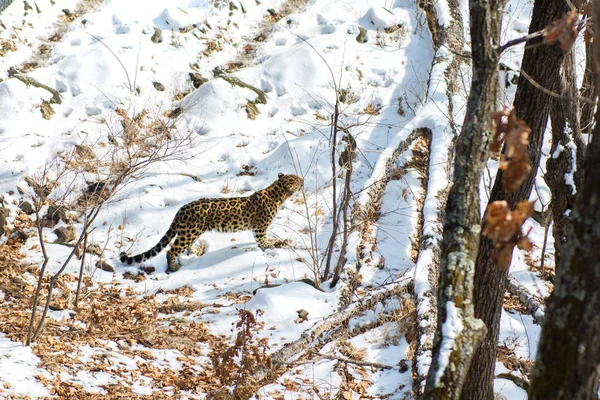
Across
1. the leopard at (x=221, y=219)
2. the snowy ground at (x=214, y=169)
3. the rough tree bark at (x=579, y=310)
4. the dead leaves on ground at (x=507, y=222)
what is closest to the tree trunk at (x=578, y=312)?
the rough tree bark at (x=579, y=310)

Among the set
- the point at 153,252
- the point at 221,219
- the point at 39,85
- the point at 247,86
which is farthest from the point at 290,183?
the point at 39,85

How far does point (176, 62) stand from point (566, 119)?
33.1 ft

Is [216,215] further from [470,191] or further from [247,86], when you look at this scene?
[470,191]

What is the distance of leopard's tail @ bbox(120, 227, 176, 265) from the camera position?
365 inches

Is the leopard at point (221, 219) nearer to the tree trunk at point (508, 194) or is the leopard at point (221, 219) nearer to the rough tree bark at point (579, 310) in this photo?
the tree trunk at point (508, 194)

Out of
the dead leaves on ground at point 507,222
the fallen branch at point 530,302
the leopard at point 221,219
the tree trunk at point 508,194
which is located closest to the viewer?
the dead leaves on ground at point 507,222

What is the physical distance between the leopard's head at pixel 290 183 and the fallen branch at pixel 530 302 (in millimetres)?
4388

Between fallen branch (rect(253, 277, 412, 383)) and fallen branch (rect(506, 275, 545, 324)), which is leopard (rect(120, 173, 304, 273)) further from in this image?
fallen branch (rect(506, 275, 545, 324))

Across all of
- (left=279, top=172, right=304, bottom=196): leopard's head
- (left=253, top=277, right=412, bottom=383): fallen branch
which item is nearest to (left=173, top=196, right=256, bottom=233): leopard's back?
(left=279, top=172, right=304, bottom=196): leopard's head

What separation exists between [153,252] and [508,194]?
596 centimetres

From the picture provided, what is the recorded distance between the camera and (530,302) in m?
6.32

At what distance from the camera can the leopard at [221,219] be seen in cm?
945

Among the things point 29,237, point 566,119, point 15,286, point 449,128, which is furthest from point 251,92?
point 566,119

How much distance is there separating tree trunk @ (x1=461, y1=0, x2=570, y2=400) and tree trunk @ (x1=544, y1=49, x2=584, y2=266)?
136cm
